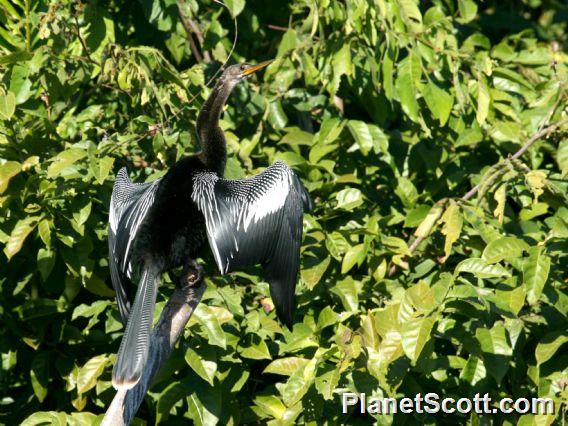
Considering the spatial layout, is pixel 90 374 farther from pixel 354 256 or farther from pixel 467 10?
pixel 467 10

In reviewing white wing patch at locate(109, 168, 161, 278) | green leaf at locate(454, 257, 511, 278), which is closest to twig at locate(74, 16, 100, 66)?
white wing patch at locate(109, 168, 161, 278)

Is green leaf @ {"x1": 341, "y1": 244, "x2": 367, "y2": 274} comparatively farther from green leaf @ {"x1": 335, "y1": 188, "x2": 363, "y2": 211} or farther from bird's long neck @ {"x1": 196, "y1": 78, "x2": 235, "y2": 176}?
bird's long neck @ {"x1": 196, "y1": 78, "x2": 235, "y2": 176}

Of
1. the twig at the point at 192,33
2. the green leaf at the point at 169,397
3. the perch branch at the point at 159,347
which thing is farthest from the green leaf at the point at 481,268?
the twig at the point at 192,33

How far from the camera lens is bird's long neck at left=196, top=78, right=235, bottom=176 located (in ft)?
11.7

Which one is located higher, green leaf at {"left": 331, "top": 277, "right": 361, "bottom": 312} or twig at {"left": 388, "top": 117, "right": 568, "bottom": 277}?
twig at {"left": 388, "top": 117, "right": 568, "bottom": 277}

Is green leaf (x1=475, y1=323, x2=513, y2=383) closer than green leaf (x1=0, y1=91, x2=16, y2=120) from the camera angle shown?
Yes

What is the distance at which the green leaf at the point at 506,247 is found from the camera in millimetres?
3363

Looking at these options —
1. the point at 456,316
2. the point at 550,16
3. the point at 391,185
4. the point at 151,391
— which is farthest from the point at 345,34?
the point at 550,16

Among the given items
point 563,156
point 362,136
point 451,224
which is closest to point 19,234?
point 362,136

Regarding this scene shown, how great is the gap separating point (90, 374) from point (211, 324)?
57 cm

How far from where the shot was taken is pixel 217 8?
177 inches

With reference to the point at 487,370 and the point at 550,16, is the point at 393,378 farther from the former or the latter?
the point at 550,16

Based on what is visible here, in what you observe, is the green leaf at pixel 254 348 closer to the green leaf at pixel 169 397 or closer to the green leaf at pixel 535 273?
the green leaf at pixel 169 397

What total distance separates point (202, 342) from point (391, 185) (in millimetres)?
1369
